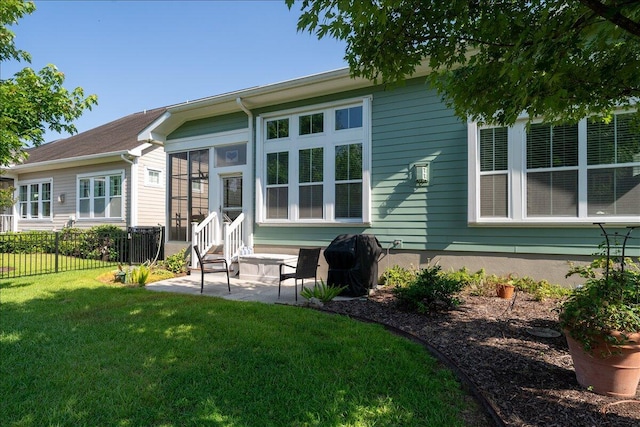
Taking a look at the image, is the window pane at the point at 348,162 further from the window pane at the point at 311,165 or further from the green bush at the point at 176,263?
the green bush at the point at 176,263

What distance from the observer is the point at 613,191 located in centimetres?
554

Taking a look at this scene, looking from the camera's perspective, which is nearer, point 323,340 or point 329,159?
point 323,340

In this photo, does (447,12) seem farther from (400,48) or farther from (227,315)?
(227,315)

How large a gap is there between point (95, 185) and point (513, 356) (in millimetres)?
15798

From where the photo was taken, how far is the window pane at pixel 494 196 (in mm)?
6305

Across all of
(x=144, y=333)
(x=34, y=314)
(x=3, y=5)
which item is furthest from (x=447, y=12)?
(x=3, y=5)

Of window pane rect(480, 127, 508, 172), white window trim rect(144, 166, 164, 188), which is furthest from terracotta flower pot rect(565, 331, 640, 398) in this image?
white window trim rect(144, 166, 164, 188)

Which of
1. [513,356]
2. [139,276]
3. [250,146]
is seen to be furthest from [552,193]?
[139,276]

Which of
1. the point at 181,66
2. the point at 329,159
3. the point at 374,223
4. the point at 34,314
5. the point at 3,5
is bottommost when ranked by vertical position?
the point at 34,314

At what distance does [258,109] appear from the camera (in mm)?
8984

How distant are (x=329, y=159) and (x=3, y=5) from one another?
638 cm

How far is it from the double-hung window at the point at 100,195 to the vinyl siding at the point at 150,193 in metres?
0.90

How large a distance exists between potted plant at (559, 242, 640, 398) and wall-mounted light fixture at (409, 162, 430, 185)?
167 inches

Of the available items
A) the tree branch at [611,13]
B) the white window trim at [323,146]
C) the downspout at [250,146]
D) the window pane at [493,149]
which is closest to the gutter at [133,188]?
the downspout at [250,146]
